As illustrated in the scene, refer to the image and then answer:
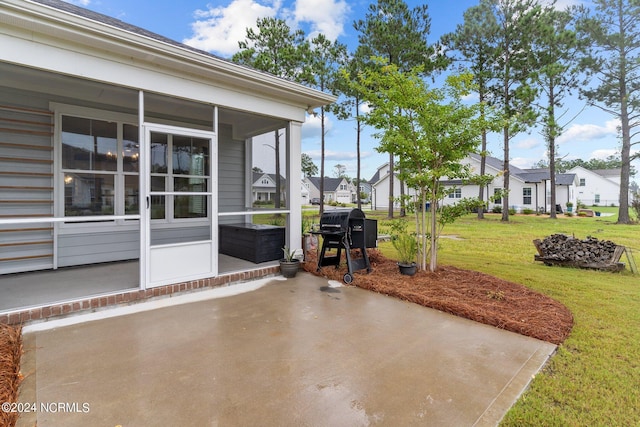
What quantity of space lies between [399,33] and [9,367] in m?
18.9

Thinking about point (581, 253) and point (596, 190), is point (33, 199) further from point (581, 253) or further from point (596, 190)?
point (596, 190)

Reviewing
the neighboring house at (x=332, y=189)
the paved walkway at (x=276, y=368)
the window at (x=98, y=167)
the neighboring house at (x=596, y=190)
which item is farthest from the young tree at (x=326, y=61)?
the neighboring house at (x=596, y=190)

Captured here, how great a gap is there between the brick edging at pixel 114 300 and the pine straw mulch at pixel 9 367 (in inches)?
6.1

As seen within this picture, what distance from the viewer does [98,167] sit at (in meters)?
5.26

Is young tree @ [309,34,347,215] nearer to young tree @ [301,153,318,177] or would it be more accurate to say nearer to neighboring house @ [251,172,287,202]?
neighboring house @ [251,172,287,202]

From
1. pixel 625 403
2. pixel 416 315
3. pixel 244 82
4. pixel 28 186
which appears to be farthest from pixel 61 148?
pixel 625 403

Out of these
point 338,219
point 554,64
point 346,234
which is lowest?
point 346,234

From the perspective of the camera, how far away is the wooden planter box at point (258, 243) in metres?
5.61

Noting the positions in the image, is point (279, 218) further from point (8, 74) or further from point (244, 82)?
point (8, 74)

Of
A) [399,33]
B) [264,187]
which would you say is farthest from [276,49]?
[264,187]

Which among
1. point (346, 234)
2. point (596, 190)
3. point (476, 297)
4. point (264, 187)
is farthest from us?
point (596, 190)

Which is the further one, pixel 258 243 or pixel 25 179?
pixel 258 243

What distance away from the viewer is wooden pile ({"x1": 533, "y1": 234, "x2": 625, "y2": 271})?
6.07 metres

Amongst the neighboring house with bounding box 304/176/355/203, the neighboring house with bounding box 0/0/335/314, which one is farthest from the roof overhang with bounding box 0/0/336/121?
the neighboring house with bounding box 304/176/355/203
